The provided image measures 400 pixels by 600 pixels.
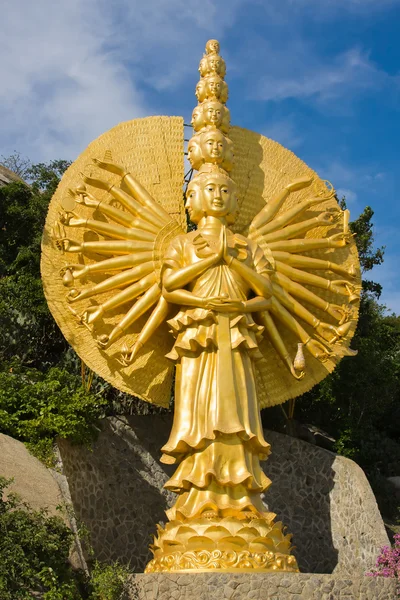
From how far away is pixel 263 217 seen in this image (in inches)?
375

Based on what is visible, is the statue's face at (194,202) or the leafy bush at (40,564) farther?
the statue's face at (194,202)

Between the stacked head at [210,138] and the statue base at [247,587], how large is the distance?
410 cm

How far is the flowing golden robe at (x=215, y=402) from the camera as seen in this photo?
7566 millimetres

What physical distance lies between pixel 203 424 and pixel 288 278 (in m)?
2.27

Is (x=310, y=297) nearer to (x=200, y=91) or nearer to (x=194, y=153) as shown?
(x=194, y=153)

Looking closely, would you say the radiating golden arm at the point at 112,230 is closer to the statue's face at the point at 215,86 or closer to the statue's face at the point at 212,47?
the statue's face at the point at 215,86

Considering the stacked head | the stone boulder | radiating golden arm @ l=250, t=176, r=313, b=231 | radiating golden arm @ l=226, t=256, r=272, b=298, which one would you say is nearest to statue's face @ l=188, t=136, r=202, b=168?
the stacked head

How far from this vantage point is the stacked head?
29.6ft

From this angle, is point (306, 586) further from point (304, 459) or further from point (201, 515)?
point (304, 459)

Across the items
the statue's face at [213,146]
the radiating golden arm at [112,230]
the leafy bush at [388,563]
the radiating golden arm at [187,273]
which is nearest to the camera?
the leafy bush at [388,563]

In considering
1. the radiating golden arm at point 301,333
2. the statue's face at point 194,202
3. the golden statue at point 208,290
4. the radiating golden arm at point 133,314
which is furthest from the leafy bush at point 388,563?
the statue's face at point 194,202

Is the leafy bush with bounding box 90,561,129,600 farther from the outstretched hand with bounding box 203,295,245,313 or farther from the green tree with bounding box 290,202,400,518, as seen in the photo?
the green tree with bounding box 290,202,400,518

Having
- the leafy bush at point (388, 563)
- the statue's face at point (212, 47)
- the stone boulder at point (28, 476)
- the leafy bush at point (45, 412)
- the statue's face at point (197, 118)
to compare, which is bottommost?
the leafy bush at point (388, 563)

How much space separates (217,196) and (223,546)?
12.6ft
